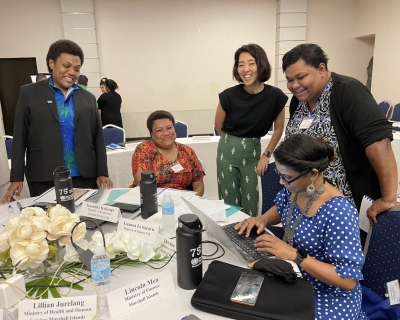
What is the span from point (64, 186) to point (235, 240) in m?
0.84

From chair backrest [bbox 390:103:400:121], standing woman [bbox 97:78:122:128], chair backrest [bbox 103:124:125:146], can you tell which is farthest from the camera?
standing woman [bbox 97:78:122:128]

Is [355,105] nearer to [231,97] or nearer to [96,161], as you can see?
[231,97]

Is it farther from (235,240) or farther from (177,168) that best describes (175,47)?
(235,240)

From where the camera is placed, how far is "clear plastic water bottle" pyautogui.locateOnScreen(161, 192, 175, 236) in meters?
1.38

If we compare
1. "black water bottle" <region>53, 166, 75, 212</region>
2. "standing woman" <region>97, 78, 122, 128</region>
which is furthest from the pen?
"standing woman" <region>97, 78, 122, 128</region>

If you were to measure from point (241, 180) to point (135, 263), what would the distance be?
55.7 inches

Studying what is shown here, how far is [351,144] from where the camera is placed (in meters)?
1.60

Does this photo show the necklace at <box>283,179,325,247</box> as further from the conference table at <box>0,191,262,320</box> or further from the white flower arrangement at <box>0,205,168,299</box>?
the white flower arrangement at <box>0,205,168,299</box>

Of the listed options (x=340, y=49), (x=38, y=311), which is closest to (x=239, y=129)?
(x=38, y=311)

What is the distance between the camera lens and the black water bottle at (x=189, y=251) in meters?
0.92

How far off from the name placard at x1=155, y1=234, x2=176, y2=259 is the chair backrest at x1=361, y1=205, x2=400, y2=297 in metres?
0.80

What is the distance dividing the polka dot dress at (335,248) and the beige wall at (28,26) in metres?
6.63

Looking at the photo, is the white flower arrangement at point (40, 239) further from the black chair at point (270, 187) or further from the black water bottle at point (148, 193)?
the black chair at point (270, 187)

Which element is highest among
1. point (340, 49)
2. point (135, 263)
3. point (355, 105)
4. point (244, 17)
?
point (244, 17)
